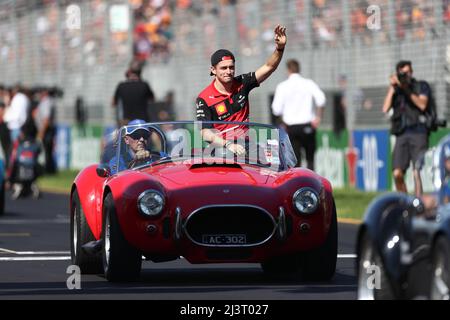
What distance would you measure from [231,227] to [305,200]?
1.86ft

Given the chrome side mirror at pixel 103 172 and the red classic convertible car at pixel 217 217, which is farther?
the chrome side mirror at pixel 103 172

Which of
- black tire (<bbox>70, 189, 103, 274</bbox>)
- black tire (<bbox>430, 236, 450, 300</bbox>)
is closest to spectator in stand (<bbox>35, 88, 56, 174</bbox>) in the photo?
black tire (<bbox>70, 189, 103, 274</bbox>)

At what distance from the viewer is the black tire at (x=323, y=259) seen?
1213cm

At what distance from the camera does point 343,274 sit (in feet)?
42.5

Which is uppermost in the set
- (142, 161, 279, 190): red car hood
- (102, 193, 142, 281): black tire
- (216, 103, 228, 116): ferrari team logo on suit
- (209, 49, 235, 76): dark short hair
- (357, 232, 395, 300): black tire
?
(209, 49, 235, 76): dark short hair

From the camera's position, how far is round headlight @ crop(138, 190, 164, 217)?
11.8 m

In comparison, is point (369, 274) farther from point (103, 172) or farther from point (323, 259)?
point (103, 172)

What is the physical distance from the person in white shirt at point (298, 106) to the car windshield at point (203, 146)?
30.8ft

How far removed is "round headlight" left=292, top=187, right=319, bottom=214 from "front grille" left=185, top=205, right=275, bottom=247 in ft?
0.73

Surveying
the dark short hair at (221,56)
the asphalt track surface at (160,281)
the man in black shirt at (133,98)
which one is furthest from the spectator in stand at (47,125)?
the dark short hair at (221,56)

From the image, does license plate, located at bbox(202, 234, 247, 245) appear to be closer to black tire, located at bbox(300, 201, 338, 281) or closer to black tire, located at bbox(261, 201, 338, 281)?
black tire, located at bbox(261, 201, 338, 281)

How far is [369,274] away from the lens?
9203 mm

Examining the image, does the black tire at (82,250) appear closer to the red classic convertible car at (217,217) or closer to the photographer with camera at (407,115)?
the red classic convertible car at (217,217)

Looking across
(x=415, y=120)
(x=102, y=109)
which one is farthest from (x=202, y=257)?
(x=102, y=109)
